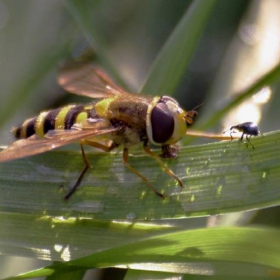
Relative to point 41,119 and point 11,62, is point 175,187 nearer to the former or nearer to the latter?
point 41,119

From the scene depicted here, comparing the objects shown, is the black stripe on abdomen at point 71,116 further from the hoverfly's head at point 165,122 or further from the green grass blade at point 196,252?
the green grass blade at point 196,252

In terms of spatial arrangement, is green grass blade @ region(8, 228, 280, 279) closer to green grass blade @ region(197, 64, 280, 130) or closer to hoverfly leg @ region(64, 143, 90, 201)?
hoverfly leg @ region(64, 143, 90, 201)

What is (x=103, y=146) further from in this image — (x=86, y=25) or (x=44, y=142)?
(x=86, y=25)

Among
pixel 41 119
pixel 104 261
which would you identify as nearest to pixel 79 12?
pixel 41 119

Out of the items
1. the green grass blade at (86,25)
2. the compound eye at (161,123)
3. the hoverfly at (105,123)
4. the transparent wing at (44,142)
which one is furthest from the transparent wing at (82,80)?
the compound eye at (161,123)

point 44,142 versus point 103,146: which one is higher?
point 103,146

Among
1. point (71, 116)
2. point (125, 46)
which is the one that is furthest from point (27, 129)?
point (125, 46)
